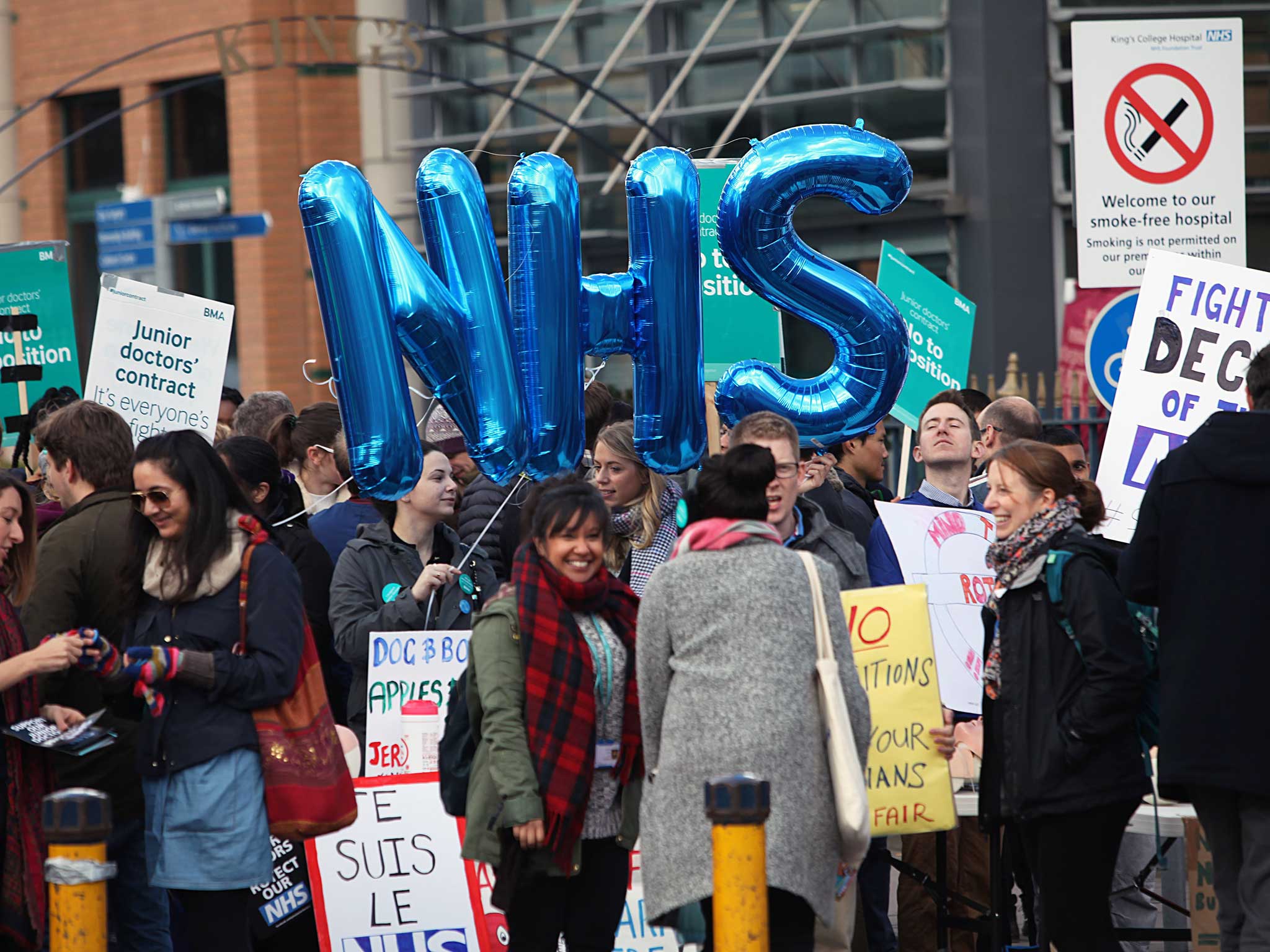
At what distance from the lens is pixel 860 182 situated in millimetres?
6180

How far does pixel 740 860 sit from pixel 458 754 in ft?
3.26

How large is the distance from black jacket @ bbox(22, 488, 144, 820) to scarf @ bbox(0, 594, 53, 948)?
0.14 m

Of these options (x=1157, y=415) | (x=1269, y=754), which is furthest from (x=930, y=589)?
(x=1269, y=754)

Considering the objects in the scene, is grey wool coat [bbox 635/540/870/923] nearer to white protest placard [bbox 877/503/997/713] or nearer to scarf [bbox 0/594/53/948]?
scarf [bbox 0/594/53/948]

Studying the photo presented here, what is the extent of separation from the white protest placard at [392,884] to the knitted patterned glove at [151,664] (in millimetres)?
1355

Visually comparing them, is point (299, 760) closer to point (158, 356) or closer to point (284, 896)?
point (284, 896)

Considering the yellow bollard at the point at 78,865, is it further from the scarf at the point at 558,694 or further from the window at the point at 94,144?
the window at the point at 94,144

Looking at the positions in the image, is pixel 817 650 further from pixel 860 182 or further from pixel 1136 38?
pixel 1136 38

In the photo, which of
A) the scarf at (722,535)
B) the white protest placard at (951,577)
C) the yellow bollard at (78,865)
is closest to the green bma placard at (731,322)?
the white protest placard at (951,577)

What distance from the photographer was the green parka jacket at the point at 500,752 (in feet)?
15.1

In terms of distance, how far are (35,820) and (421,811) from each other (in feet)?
4.45

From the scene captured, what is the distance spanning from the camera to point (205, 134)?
23.7 metres

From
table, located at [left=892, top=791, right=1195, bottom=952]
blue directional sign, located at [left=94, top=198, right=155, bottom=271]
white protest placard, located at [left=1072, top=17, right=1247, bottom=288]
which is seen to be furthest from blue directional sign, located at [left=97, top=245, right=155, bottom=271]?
table, located at [left=892, top=791, right=1195, bottom=952]

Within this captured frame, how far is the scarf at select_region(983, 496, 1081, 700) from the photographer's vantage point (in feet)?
16.7
